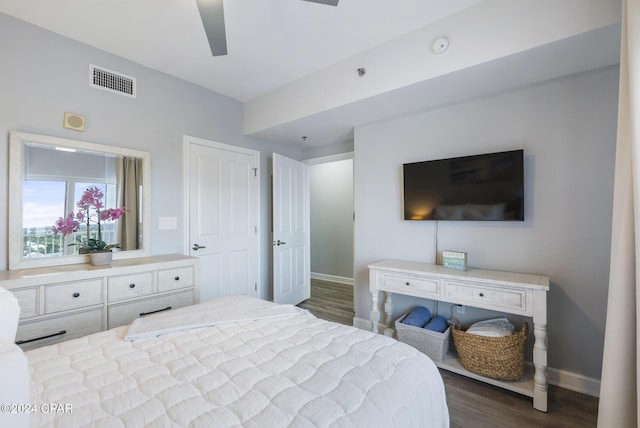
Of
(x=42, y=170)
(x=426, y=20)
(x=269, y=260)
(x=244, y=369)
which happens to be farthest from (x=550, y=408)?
(x=42, y=170)

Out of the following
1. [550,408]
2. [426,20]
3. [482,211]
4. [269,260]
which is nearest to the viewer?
[550,408]

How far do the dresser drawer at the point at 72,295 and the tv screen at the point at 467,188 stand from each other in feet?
8.58

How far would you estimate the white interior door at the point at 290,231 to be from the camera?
3.64m

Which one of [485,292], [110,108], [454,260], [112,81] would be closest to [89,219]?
[110,108]

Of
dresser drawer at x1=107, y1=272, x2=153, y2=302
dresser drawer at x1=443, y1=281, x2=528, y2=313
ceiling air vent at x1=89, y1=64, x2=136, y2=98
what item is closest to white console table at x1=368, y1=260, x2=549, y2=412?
dresser drawer at x1=443, y1=281, x2=528, y2=313

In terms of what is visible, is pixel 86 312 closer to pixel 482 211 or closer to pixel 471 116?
pixel 482 211

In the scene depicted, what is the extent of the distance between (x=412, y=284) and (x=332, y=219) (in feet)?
10.6

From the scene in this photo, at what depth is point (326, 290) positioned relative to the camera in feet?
15.8

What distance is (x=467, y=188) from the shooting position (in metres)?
2.42

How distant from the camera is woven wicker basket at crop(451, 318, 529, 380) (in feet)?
6.50

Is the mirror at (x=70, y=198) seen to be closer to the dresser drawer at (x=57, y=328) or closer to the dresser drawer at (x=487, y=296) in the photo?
the dresser drawer at (x=57, y=328)

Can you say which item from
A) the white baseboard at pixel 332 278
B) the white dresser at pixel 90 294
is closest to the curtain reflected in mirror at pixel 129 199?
the white dresser at pixel 90 294

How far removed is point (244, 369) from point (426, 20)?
2435 millimetres

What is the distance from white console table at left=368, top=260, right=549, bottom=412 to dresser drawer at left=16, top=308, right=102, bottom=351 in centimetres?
218
